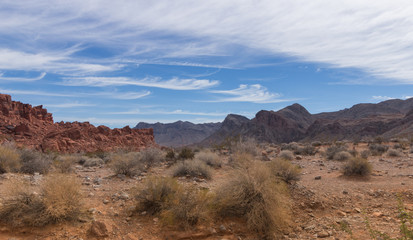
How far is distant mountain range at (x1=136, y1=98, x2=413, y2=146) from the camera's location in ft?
219

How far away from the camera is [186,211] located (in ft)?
19.7

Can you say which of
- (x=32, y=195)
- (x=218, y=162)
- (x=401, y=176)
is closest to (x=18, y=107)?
(x=218, y=162)

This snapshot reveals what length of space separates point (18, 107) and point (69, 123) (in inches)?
406

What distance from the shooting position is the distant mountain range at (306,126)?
66.6m

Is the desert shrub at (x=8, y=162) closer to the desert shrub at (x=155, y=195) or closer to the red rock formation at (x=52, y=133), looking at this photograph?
the desert shrub at (x=155, y=195)

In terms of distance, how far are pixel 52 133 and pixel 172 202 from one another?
43.3m

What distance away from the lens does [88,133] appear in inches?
1912

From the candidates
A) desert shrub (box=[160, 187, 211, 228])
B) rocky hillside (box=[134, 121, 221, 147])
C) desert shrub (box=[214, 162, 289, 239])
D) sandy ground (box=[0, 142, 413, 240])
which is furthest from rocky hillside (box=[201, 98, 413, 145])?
desert shrub (box=[160, 187, 211, 228])

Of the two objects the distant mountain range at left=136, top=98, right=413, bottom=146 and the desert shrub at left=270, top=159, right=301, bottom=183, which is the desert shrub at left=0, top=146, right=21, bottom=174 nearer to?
the desert shrub at left=270, top=159, right=301, bottom=183

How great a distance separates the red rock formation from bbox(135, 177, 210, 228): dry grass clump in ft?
91.1

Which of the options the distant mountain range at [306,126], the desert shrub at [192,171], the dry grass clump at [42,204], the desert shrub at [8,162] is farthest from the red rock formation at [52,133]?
the dry grass clump at [42,204]

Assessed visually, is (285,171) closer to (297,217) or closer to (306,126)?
(297,217)

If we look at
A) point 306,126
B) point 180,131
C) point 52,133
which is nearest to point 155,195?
point 52,133

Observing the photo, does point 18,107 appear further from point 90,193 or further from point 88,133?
point 90,193
